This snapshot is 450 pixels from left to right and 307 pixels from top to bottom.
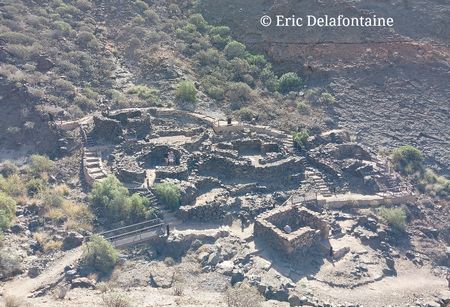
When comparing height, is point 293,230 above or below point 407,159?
A: below

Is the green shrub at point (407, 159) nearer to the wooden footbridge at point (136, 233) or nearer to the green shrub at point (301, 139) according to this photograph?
the green shrub at point (301, 139)

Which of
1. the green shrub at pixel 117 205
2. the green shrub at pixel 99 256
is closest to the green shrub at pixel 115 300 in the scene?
the green shrub at pixel 99 256

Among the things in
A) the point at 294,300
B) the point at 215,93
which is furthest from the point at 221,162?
the point at 294,300

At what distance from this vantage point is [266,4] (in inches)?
1983

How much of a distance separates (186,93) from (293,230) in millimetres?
14231

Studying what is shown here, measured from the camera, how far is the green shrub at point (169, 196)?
2736cm

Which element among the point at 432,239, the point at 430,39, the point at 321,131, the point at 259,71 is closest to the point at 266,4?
the point at 259,71

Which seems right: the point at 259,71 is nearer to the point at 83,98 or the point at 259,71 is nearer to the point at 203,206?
the point at 83,98

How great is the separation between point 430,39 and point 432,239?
22.4m

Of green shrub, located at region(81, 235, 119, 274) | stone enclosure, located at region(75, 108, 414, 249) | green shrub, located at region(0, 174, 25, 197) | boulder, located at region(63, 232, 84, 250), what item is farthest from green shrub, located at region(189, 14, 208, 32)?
green shrub, located at region(81, 235, 119, 274)

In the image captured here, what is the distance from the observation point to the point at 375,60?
44562 mm

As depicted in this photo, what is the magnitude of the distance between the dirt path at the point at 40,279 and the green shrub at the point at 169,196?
5033 millimetres

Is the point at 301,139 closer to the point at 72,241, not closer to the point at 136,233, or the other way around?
the point at 136,233

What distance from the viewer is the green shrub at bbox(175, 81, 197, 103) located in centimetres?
3778
